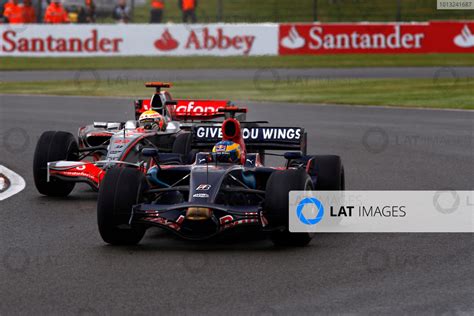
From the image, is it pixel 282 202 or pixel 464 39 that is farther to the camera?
pixel 464 39

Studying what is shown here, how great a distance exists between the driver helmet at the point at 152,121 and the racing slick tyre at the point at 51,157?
109 centimetres

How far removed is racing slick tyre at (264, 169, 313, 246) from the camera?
9633mm

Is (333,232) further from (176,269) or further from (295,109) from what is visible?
(295,109)

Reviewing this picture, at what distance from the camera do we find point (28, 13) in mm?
35094

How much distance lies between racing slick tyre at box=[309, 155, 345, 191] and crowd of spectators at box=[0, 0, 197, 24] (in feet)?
80.2

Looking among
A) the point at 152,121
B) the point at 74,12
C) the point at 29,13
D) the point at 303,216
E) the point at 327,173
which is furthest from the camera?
the point at 74,12

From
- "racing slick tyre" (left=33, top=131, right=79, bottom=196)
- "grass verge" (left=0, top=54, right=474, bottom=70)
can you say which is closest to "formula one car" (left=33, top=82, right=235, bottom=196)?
"racing slick tyre" (left=33, top=131, right=79, bottom=196)

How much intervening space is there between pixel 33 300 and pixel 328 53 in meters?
28.2

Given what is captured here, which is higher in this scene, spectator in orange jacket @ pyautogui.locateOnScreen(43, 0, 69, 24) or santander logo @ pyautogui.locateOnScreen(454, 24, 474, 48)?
spectator in orange jacket @ pyautogui.locateOnScreen(43, 0, 69, 24)

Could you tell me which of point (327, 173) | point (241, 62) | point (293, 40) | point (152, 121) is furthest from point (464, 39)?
point (327, 173)

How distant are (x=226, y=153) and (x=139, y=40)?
2415 centimetres

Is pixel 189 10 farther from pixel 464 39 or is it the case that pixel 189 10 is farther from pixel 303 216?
pixel 303 216

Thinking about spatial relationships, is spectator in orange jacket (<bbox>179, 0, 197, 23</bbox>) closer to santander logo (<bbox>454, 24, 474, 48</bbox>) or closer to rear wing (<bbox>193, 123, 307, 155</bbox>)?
santander logo (<bbox>454, 24, 474, 48</bbox>)

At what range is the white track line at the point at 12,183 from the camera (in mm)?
13195
